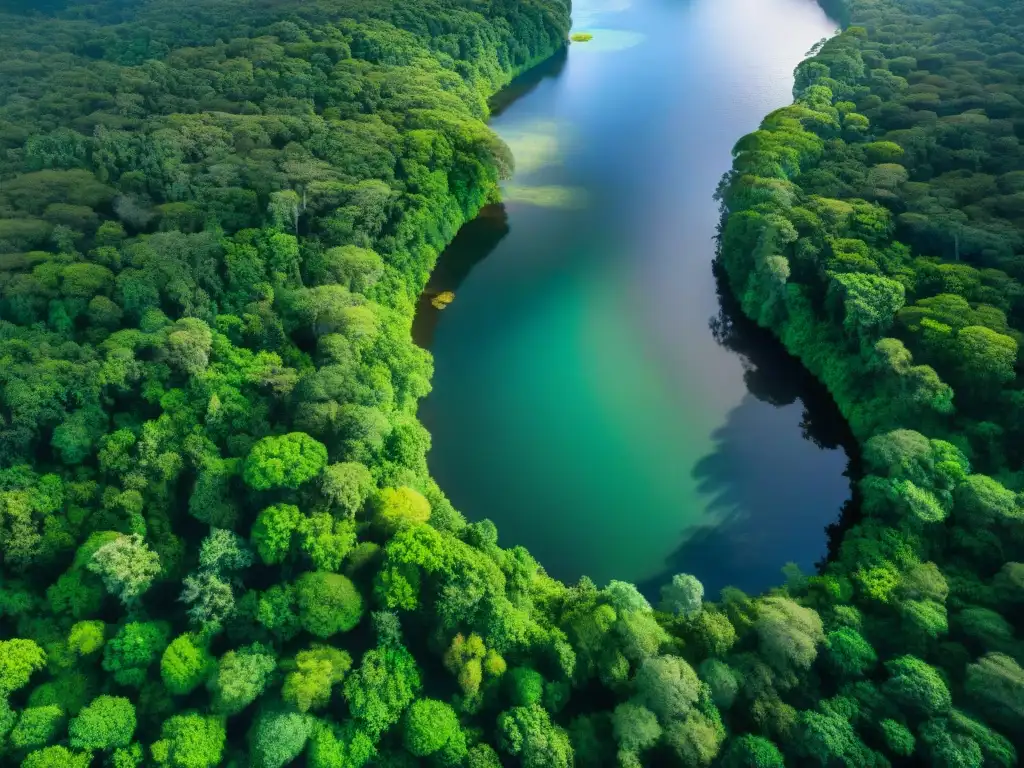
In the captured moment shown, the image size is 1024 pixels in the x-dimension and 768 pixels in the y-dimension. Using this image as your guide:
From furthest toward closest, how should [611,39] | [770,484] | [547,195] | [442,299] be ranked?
[611,39]
[547,195]
[442,299]
[770,484]

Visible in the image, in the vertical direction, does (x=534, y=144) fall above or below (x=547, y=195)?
above

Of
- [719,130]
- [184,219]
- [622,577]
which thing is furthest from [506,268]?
[719,130]

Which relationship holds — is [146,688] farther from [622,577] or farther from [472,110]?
[472,110]

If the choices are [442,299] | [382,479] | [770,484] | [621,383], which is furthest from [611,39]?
[382,479]

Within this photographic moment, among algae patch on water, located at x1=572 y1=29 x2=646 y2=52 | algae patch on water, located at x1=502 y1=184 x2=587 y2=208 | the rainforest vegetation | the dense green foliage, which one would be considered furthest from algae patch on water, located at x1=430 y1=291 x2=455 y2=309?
algae patch on water, located at x1=572 y1=29 x2=646 y2=52

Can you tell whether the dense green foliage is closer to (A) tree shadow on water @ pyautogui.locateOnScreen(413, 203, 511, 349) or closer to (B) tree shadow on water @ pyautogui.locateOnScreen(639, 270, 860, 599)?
(B) tree shadow on water @ pyautogui.locateOnScreen(639, 270, 860, 599)

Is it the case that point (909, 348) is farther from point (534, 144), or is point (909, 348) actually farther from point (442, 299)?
point (534, 144)
